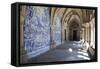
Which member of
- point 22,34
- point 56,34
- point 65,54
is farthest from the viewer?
point 65,54

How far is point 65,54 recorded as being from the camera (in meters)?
4.11

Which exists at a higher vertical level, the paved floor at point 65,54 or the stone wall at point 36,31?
the stone wall at point 36,31

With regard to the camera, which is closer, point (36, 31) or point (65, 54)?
point (36, 31)

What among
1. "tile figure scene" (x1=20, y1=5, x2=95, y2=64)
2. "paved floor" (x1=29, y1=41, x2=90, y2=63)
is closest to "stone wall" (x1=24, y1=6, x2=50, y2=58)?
"tile figure scene" (x1=20, y1=5, x2=95, y2=64)

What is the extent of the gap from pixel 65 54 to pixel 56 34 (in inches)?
14.2

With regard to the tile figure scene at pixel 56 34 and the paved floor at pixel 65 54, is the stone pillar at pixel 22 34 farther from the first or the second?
the paved floor at pixel 65 54

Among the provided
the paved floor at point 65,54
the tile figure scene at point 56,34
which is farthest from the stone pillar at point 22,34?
the paved floor at point 65,54

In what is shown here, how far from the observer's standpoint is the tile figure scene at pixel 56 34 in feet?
12.4

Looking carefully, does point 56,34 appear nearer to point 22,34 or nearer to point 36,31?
point 36,31

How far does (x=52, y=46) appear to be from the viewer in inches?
158

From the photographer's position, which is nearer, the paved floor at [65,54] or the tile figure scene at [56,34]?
the tile figure scene at [56,34]

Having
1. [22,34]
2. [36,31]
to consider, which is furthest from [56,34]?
[22,34]

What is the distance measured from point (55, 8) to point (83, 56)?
922 mm

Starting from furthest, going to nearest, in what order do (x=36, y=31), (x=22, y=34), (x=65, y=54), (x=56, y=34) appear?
(x=65, y=54) < (x=56, y=34) < (x=36, y=31) < (x=22, y=34)
